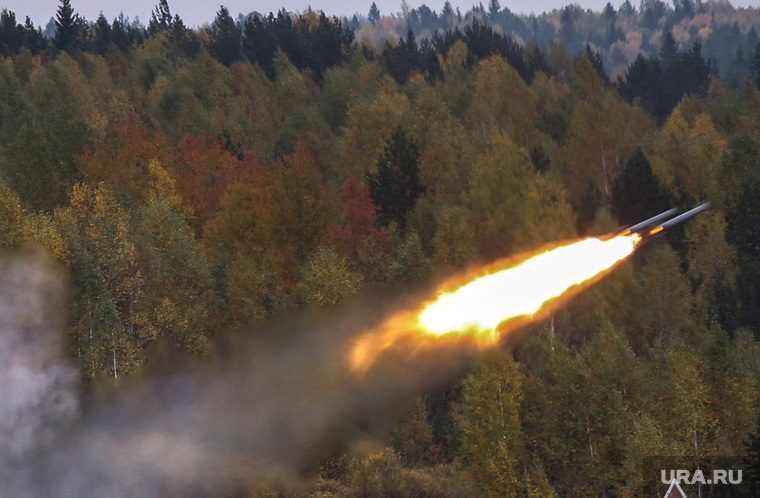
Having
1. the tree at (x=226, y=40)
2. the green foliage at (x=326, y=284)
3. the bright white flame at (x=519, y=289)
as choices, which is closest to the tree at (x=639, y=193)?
the bright white flame at (x=519, y=289)

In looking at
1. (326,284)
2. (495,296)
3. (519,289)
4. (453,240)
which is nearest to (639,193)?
(453,240)

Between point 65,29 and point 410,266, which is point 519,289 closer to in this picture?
point 410,266

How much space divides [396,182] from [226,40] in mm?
84912

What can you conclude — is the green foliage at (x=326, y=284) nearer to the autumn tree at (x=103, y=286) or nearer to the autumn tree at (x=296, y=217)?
the autumn tree at (x=296, y=217)

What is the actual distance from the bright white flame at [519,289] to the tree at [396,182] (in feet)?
74.5

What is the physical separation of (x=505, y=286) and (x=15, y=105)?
7064 centimetres

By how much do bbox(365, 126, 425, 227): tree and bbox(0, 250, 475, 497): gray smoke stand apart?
23137 millimetres

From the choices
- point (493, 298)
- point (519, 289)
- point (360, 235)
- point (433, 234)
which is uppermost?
point (360, 235)

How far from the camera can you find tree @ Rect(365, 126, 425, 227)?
74.9m

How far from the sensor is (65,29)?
14812cm

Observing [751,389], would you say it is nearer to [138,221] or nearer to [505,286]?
[505,286]

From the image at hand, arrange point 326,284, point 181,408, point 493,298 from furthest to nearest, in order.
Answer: point 326,284
point 493,298
point 181,408

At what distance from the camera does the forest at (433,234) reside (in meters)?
45.0

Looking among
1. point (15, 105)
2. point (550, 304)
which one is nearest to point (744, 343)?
point (550, 304)
